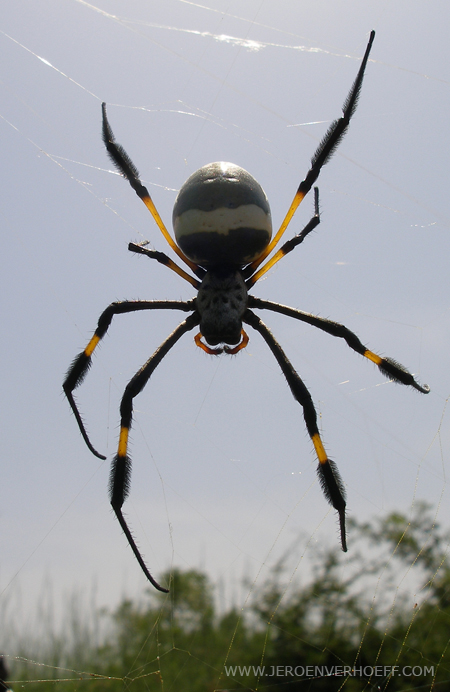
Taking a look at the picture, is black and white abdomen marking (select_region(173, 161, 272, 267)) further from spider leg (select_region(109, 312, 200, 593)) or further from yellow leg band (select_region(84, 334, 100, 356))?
yellow leg band (select_region(84, 334, 100, 356))

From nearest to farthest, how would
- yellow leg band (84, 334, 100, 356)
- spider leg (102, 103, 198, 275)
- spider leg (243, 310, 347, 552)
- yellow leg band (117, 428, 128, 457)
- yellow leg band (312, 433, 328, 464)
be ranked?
spider leg (243, 310, 347, 552) → yellow leg band (312, 433, 328, 464) → yellow leg band (117, 428, 128, 457) → spider leg (102, 103, 198, 275) → yellow leg band (84, 334, 100, 356)

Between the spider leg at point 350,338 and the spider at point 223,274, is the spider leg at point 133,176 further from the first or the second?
the spider leg at point 350,338

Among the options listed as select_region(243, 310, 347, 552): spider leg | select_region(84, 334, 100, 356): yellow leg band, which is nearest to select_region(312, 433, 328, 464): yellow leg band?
select_region(243, 310, 347, 552): spider leg

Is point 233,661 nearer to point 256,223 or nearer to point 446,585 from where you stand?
point 446,585

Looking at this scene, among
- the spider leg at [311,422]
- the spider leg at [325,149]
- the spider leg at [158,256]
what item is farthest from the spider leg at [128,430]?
the spider leg at [325,149]

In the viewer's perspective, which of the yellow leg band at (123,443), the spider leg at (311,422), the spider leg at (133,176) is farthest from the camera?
the spider leg at (133,176)

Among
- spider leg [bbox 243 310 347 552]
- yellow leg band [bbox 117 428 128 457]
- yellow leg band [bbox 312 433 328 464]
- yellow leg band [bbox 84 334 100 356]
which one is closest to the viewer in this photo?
spider leg [bbox 243 310 347 552]

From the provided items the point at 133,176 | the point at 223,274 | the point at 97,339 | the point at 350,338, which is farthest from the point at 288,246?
the point at 97,339
